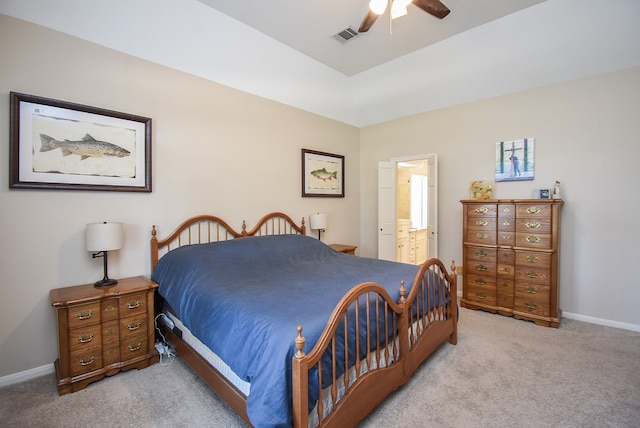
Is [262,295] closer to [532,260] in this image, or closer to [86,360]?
[86,360]

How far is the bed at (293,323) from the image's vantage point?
4.67 feet

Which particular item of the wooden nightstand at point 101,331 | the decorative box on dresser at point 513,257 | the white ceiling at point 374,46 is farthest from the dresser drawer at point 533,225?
the wooden nightstand at point 101,331

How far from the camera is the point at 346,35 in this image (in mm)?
3367

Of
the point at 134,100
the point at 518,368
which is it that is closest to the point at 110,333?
the point at 134,100

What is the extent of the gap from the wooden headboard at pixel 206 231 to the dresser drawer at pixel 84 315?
0.71 m

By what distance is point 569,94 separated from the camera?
3389 millimetres

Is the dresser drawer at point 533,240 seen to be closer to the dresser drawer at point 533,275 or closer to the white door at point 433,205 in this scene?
the dresser drawer at point 533,275

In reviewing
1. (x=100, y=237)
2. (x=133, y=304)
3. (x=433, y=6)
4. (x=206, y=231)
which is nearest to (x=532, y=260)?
(x=433, y=6)

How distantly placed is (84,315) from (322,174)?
3356 millimetres

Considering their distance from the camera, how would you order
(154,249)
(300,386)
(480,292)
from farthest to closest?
(480,292)
(154,249)
(300,386)

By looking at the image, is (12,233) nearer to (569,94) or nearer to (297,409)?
(297,409)

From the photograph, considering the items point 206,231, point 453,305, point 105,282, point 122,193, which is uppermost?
point 122,193

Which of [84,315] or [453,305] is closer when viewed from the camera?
[84,315]

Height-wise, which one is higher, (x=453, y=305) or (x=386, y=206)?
(x=386, y=206)
